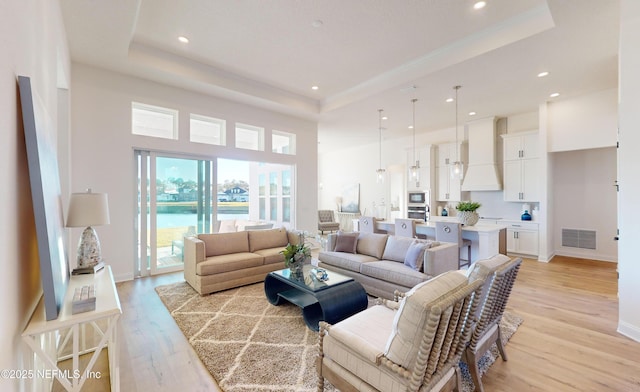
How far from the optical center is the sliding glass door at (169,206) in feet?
15.4

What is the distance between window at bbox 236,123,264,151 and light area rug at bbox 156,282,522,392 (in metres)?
3.36

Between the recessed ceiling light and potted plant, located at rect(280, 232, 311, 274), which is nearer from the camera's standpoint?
the recessed ceiling light

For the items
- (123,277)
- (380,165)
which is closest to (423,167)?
(380,165)

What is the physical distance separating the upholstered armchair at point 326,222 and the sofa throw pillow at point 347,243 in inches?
188

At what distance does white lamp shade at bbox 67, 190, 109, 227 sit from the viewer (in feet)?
7.42

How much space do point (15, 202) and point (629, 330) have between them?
16.0ft

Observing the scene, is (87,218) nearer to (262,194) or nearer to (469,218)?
(469,218)

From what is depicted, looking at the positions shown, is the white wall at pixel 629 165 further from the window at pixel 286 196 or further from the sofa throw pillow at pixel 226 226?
the sofa throw pillow at pixel 226 226

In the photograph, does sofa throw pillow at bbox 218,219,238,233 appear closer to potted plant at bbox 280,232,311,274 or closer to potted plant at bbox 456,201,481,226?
potted plant at bbox 280,232,311,274

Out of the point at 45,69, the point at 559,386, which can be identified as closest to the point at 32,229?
the point at 45,69

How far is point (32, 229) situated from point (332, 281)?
2.46 meters

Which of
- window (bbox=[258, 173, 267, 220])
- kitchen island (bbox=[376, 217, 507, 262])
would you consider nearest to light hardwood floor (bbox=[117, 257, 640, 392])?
kitchen island (bbox=[376, 217, 507, 262])

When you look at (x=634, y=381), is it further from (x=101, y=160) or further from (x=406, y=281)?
(x=101, y=160)

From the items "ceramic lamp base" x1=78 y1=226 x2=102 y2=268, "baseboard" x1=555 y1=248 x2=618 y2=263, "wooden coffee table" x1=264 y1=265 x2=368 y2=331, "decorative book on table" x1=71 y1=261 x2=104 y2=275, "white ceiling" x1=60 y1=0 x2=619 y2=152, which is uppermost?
"white ceiling" x1=60 y1=0 x2=619 y2=152
